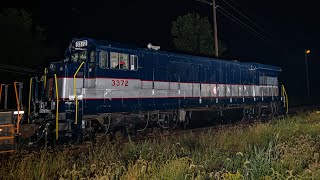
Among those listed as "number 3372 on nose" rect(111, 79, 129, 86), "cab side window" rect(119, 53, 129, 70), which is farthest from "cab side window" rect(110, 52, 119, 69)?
"number 3372 on nose" rect(111, 79, 129, 86)

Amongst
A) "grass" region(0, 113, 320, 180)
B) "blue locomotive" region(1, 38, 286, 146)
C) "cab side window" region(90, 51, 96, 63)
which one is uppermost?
"cab side window" region(90, 51, 96, 63)

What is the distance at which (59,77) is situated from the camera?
11219 mm

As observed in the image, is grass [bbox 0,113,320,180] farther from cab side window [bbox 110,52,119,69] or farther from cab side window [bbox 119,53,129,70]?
cab side window [bbox 119,53,129,70]

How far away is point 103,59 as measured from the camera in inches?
471

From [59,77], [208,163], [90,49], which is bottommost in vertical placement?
[208,163]

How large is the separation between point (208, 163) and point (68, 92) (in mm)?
6258

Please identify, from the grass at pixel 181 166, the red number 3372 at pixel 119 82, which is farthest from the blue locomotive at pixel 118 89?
the grass at pixel 181 166

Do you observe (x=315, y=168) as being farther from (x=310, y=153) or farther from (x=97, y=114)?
(x=97, y=114)

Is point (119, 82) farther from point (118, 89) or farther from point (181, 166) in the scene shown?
point (181, 166)

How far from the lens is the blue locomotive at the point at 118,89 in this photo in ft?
36.8

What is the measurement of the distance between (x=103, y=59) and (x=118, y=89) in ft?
4.53

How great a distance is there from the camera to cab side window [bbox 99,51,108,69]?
11.9m

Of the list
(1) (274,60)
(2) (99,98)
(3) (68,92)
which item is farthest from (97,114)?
(1) (274,60)

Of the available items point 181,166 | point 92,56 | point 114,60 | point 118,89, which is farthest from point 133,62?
point 181,166
